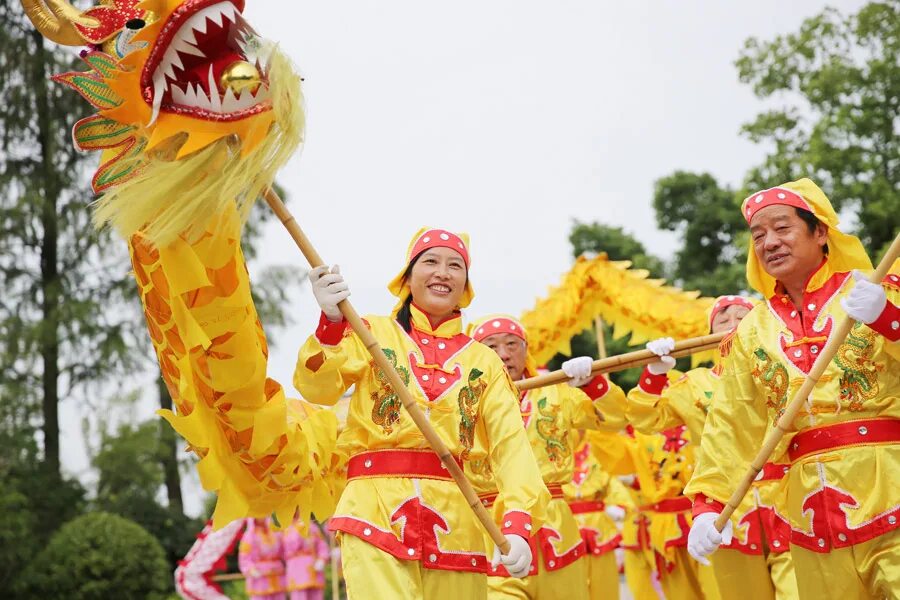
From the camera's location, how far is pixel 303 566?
13.9m

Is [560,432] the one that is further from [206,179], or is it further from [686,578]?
[206,179]

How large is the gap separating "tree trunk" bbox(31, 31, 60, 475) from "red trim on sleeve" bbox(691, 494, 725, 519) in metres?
13.5

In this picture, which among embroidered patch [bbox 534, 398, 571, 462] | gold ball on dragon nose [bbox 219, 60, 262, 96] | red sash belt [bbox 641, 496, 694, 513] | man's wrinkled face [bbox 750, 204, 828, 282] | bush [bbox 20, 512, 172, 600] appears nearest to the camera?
gold ball on dragon nose [bbox 219, 60, 262, 96]

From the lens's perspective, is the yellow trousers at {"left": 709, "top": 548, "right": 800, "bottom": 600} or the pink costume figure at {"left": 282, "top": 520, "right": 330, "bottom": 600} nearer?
the yellow trousers at {"left": 709, "top": 548, "right": 800, "bottom": 600}

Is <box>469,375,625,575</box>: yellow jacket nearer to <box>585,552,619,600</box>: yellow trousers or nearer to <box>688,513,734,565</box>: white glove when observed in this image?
<box>585,552,619,600</box>: yellow trousers

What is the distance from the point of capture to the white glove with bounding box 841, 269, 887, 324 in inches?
172

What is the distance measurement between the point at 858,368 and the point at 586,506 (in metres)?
5.24

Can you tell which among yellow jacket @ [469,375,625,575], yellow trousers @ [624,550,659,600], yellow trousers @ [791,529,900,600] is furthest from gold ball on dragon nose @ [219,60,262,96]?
yellow trousers @ [624,550,659,600]

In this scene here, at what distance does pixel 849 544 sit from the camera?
448 cm

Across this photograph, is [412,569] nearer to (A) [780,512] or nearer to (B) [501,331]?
(A) [780,512]

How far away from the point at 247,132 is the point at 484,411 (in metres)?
1.72

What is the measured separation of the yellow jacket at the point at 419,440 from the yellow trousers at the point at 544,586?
1.73 m

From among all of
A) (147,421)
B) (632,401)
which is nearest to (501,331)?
(632,401)

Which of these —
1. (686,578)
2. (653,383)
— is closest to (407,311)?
(653,383)
